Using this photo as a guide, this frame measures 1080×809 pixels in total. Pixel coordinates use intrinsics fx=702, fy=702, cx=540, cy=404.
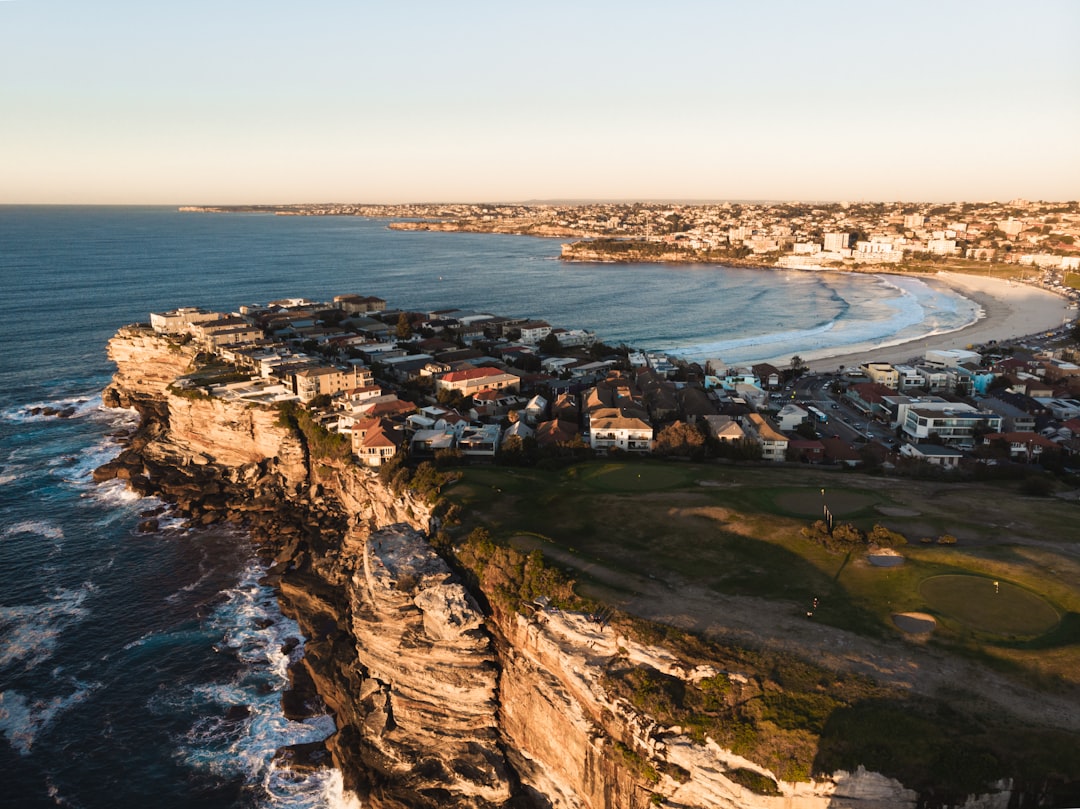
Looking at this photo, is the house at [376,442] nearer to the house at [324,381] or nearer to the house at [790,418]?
the house at [324,381]

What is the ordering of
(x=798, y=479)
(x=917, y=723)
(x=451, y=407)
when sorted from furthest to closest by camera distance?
(x=451, y=407) < (x=798, y=479) < (x=917, y=723)

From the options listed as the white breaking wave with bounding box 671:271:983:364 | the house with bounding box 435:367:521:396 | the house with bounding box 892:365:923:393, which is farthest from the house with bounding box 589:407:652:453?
the white breaking wave with bounding box 671:271:983:364

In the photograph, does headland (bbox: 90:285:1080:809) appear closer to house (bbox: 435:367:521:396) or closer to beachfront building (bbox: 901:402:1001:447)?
beachfront building (bbox: 901:402:1001:447)

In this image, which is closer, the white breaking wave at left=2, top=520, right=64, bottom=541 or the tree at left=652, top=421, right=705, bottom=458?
the white breaking wave at left=2, top=520, right=64, bottom=541

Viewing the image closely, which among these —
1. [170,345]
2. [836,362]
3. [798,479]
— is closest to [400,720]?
[798,479]

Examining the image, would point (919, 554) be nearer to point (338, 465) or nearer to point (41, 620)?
point (338, 465)
